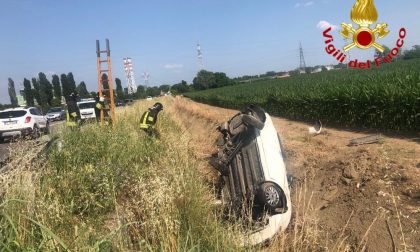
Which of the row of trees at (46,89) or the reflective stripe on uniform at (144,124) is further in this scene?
the row of trees at (46,89)

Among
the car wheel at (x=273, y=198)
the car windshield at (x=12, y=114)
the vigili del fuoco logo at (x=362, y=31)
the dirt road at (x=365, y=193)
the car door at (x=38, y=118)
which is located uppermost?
the vigili del fuoco logo at (x=362, y=31)

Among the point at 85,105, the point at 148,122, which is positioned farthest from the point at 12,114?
the point at 148,122

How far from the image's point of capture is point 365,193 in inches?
221

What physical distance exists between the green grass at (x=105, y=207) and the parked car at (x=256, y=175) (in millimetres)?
366

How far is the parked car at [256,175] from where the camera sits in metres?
4.44

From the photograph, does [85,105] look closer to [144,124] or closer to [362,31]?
[144,124]

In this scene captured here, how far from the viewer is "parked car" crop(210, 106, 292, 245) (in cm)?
444

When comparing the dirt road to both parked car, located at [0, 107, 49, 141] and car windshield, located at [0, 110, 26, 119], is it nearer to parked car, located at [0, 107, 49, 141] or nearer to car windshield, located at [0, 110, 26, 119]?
parked car, located at [0, 107, 49, 141]

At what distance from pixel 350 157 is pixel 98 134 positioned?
4783 mm

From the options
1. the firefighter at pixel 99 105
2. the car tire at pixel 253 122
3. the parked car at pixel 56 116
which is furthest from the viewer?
the parked car at pixel 56 116

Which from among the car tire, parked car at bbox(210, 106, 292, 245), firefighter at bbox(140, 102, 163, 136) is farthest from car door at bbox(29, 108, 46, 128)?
the car tire

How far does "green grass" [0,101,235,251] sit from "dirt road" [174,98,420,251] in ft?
5.27

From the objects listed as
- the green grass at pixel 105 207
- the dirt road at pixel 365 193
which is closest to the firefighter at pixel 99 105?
the green grass at pixel 105 207

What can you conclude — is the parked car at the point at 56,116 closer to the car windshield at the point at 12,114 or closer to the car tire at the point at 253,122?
the car windshield at the point at 12,114
